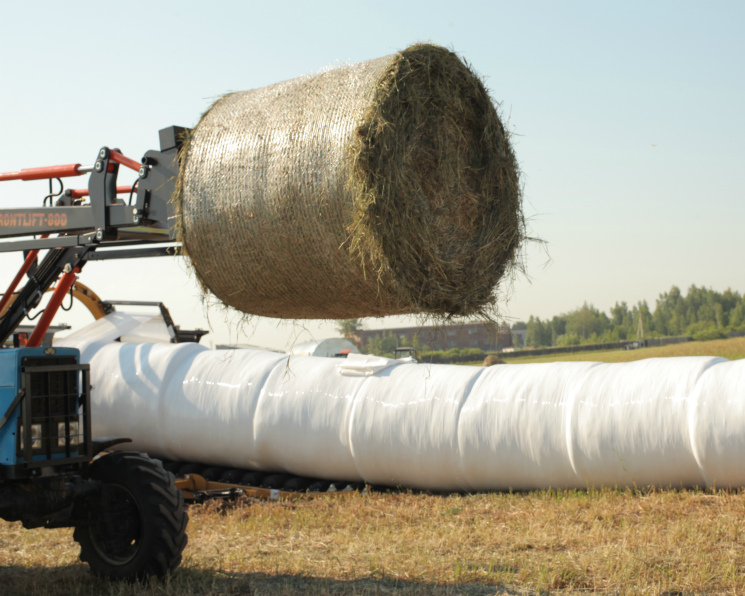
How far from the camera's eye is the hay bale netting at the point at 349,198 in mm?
4270

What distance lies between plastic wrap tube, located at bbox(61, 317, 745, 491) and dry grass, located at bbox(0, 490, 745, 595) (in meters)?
0.33

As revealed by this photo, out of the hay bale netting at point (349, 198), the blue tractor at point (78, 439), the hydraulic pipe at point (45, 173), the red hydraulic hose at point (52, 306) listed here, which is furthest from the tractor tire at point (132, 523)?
the hydraulic pipe at point (45, 173)

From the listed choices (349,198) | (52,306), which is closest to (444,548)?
(349,198)

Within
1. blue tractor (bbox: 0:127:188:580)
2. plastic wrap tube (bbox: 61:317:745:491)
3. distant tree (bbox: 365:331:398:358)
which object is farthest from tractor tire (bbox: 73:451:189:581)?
distant tree (bbox: 365:331:398:358)

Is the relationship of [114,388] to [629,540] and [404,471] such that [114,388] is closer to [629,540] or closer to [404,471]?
[404,471]

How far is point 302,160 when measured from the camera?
4305 millimetres

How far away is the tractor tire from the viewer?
538 cm

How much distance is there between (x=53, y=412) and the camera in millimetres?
5453

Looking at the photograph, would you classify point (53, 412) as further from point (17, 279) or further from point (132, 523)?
point (17, 279)

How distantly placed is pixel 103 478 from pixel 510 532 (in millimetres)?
3230

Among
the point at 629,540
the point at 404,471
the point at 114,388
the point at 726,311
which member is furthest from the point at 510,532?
the point at 726,311

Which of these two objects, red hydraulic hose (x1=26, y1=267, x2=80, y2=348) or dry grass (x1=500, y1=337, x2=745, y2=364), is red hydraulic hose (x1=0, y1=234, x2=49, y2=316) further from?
dry grass (x1=500, y1=337, x2=745, y2=364)

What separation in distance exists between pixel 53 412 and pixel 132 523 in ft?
3.17

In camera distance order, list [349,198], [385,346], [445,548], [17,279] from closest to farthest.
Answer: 1. [349,198]
2. [445,548]
3. [17,279]
4. [385,346]
